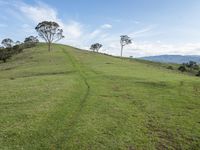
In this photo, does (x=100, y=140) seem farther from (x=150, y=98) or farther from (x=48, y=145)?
(x=150, y=98)

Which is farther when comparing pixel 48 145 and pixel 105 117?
pixel 105 117

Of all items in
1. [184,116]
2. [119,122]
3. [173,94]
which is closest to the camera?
[119,122]

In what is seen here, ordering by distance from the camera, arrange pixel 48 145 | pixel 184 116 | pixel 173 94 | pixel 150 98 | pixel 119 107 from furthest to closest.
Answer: pixel 173 94
pixel 150 98
pixel 119 107
pixel 184 116
pixel 48 145

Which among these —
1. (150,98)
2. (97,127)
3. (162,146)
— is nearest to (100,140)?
(97,127)

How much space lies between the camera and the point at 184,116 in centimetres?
2516

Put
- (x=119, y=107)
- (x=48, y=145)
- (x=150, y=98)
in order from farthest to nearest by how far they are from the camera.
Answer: (x=150, y=98), (x=119, y=107), (x=48, y=145)

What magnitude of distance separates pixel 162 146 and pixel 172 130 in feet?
11.0

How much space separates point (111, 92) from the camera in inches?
1444

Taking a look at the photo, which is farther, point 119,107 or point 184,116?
point 119,107

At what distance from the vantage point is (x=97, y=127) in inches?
851

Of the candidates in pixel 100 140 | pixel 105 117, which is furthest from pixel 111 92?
pixel 100 140

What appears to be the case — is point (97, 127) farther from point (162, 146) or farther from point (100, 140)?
point (162, 146)

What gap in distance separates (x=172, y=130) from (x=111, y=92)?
52.5 ft

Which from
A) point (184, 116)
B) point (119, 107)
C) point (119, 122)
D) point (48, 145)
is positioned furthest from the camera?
point (119, 107)
